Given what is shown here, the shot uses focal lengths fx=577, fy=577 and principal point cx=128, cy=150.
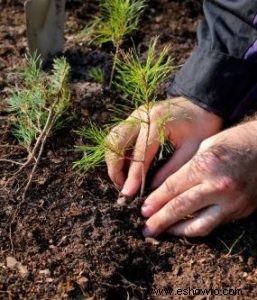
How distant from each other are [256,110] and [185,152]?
37 cm

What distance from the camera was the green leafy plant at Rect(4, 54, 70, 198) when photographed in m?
1.70

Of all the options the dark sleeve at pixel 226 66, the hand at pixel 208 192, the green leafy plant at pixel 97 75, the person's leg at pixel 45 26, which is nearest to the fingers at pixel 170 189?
the hand at pixel 208 192

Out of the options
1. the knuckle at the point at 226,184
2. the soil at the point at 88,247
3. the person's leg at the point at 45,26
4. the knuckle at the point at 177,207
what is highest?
the person's leg at the point at 45,26

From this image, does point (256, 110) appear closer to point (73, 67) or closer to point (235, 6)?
point (235, 6)

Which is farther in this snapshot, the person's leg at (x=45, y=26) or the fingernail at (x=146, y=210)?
the person's leg at (x=45, y=26)

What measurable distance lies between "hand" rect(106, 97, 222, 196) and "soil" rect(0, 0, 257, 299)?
8 centimetres

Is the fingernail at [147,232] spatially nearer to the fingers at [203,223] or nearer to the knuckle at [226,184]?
the fingers at [203,223]

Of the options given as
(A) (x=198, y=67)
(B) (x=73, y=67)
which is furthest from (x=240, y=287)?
(B) (x=73, y=67)

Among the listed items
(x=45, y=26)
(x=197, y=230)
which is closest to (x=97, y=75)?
(x=45, y=26)

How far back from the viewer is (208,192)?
57.5 inches

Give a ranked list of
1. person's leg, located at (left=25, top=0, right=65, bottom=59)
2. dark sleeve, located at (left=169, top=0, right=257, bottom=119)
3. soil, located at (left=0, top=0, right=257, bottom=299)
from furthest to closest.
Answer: person's leg, located at (left=25, top=0, right=65, bottom=59), dark sleeve, located at (left=169, top=0, right=257, bottom=119), soil, located at (left=0, top=0, right=257, bottom=299)

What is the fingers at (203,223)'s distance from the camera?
1.48 m

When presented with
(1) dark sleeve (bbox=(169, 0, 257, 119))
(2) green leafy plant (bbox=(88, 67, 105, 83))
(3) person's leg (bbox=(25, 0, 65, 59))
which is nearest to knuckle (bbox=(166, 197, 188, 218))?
(1) dark sleeve (bbox=(169, 0, 257, 119))

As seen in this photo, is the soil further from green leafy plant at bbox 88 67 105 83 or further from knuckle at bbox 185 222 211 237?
green leafy plant at bbox 88 67 105 83
